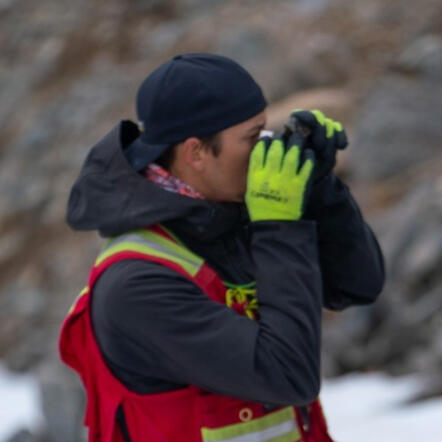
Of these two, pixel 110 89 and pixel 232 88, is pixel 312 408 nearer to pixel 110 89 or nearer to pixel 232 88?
pixel 232 88

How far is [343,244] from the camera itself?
2.66m

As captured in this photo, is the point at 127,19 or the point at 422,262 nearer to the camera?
the point at 422,262

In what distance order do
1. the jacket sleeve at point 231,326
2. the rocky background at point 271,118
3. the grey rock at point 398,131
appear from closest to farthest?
the jacket sleeve at point 231,326, the rocky background at point 271,118, the grey rock at point 398,131

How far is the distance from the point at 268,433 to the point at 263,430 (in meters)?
0.02

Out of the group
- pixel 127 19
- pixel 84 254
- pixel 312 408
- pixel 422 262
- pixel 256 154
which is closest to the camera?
pixel 256 154

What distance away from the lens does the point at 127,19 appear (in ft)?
70.8

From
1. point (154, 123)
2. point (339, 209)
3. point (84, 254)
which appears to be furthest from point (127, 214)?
point (84, 254)

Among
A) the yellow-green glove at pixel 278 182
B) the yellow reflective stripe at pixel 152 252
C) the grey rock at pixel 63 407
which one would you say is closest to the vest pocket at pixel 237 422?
the yellow reflective stripe at pixel 152 252

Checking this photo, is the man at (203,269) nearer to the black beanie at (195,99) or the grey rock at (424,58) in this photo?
the black beanie at (195,99)

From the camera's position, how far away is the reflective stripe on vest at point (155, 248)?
233 centimetres

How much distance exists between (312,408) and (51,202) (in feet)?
47.4

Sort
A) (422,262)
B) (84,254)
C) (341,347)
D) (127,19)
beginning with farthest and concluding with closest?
(127,19), (84,254), (341,347), (422,262)

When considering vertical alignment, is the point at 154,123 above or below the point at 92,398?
above

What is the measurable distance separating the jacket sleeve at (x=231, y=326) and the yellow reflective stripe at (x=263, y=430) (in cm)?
13
